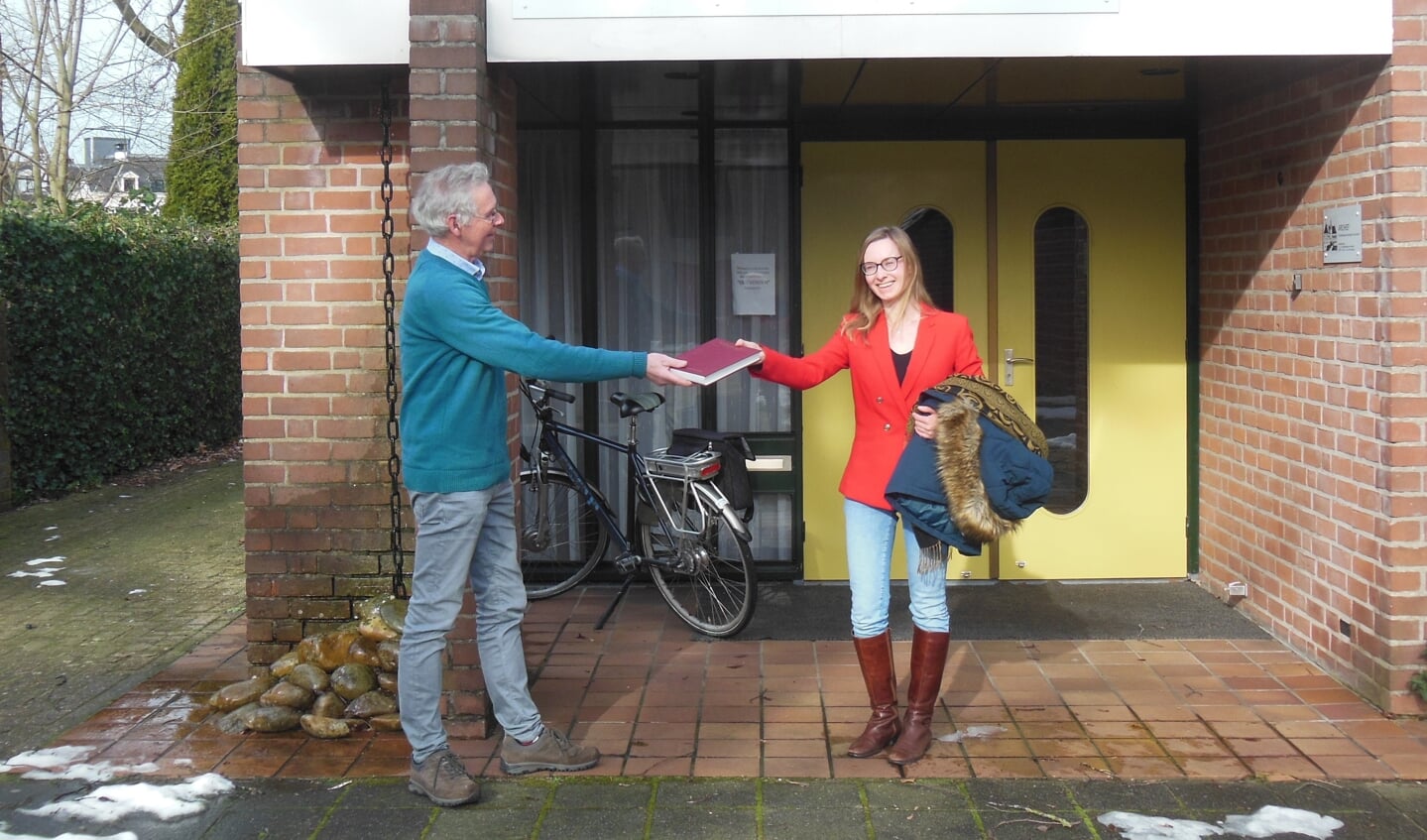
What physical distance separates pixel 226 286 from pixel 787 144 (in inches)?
357

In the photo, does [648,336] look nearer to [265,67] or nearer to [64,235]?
[265,67]

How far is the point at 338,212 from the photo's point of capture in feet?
17.5

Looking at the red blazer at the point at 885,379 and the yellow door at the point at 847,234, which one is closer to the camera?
the red blazer at the point at 885,379

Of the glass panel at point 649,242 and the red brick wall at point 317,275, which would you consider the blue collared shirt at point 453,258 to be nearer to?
the red brick wall at point 317,275

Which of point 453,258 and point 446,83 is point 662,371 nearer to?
point 453,258

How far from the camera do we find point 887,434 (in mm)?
4555

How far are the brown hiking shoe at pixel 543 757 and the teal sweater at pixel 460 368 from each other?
0.90 meters

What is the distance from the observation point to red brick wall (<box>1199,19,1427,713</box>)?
4977mm

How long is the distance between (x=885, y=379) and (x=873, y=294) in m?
0.32

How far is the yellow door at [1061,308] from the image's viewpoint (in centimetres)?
699

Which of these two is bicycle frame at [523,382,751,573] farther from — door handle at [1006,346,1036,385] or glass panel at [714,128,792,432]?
door handle at [1006,346,1036,385]

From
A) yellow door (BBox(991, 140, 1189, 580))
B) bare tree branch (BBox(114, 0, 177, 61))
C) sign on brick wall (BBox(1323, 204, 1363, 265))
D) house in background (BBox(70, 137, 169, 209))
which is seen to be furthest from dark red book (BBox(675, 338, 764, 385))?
bare tree branch (BBox(114, 0, 177, 61))

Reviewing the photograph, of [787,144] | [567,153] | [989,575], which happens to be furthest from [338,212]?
[989,575]

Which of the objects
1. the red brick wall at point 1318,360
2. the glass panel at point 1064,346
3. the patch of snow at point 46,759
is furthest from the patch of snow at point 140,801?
the glass panel at point 1064,346
